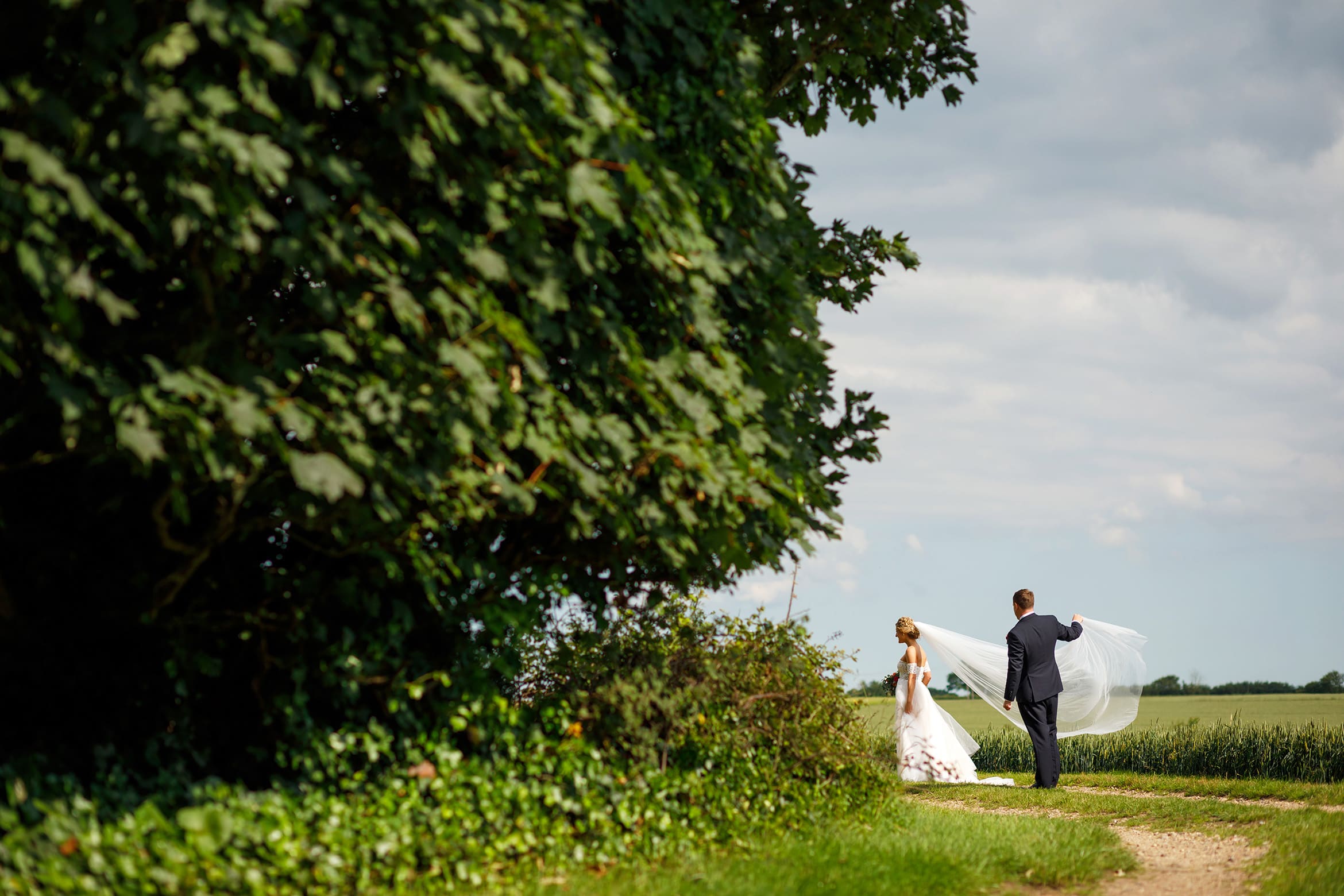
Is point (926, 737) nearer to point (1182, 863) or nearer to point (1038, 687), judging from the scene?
point (1038, 687)

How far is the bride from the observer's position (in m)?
13.8

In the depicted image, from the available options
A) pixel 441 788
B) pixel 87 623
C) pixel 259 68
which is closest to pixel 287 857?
pixel 441 788

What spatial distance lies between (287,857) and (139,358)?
2.86 m

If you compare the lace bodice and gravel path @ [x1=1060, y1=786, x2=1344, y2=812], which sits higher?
the lace bodice

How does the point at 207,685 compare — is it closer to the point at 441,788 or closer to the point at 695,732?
the point at 441,788

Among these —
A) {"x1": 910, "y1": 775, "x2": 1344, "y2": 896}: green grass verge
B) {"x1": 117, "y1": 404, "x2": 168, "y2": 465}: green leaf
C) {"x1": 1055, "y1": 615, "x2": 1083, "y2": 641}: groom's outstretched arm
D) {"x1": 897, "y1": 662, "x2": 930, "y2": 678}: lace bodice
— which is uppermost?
{"x1": 117, "y1": 404, "x2": 168, "y2": 465}: green leaf

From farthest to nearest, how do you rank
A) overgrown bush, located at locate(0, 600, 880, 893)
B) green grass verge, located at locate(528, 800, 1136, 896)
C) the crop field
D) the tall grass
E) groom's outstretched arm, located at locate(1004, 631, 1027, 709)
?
the crop field, the tall grass, groom's outstretched arm, located at locate(1004, 631, 1027, 709), green grass verge, located at locate(528, 800, 1136, 896), overgrown bush, located at locate(0, 600, 880, 893)

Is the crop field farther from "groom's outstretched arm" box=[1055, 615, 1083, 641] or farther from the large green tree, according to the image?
the large green tree

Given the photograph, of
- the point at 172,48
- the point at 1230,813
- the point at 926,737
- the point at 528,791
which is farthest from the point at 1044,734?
the point at 172,48

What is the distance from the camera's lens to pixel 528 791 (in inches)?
266

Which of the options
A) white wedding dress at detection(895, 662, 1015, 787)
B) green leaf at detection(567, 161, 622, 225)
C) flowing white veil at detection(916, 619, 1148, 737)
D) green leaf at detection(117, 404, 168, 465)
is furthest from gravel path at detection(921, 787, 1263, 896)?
green leaf at detection(117, 404, 168, 465)

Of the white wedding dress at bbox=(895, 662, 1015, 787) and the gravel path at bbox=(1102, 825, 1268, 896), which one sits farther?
the white wedding dress at bbox=(895, 662, 1015, 787)

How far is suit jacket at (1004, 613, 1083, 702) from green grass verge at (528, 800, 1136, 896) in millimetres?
3148

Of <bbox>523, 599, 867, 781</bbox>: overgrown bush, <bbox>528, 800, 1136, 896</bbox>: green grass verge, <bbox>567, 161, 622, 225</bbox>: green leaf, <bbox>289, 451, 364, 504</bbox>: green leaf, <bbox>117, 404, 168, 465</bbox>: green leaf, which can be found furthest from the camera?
<bbox>523, 599, 867, 781</bbox>: overgrown bush
